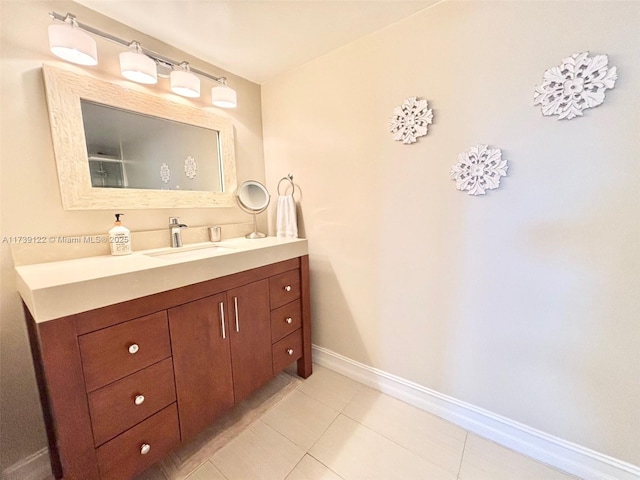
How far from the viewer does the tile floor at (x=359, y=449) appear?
109 centimetres

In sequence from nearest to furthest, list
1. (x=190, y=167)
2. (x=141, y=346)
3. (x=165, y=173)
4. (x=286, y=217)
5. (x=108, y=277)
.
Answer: (x=108, y=277), (x=141, y=346), (x=165, y=173), (x=190, y=167), (x=286, y=217)

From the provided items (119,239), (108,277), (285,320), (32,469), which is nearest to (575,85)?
(285,320)

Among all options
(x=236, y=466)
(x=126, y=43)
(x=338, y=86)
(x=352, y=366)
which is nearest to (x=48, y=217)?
(x=126, y=43)

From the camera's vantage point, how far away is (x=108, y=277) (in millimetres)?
829

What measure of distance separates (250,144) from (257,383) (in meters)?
1.54

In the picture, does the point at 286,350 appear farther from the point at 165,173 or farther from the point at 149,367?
the point at 165,173

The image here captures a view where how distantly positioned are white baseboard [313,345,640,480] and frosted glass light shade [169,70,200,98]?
186cm

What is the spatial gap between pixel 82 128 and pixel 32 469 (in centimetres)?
147

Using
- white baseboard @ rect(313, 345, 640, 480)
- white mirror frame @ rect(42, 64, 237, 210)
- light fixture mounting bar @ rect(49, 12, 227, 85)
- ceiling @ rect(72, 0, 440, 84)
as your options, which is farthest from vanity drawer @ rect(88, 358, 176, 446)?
ceiling @ rect(72, 0, 440, 84)

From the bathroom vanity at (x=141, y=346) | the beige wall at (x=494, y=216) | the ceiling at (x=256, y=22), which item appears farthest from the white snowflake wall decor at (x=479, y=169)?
the bathroom vanity at (x=141, y=346)

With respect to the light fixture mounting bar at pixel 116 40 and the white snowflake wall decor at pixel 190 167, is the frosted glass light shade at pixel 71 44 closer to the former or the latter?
the light fixture mounting bar at pixel 116 40

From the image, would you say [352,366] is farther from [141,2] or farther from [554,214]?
[141,2]

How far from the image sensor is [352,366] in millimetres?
1699

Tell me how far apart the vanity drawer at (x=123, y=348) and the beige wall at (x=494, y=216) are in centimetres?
104
